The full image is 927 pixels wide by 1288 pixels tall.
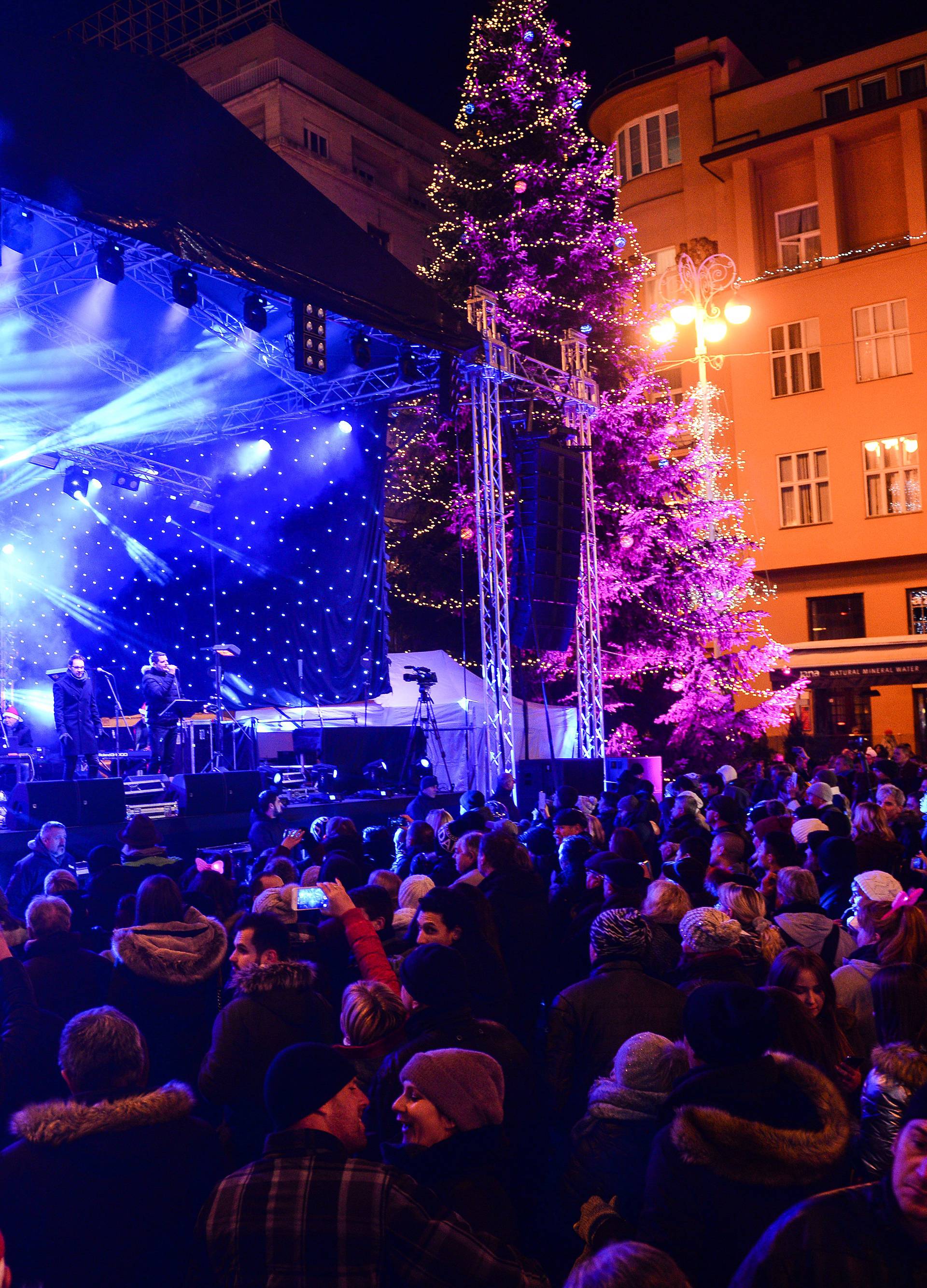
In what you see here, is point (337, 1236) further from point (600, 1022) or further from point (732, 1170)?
point (600, 1022)

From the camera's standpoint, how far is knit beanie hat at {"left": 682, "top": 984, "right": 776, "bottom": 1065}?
2.50 metres

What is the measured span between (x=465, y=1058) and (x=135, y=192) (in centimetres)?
891

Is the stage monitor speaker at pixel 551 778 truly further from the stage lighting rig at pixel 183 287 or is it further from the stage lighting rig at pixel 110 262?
the stage lighting rig at pixel 110 262

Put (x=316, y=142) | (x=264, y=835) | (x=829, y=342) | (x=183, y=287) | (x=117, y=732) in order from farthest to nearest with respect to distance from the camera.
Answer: (x=316, y=142) < (x=829, y=342) < (x=117, y=732) < (x=183, y=287) < (x=264, y=835)

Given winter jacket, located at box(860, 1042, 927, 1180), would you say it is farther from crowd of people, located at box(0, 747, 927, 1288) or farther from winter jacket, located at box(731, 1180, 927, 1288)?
winter jacket, located at box(731, 1180, 927, 1288)

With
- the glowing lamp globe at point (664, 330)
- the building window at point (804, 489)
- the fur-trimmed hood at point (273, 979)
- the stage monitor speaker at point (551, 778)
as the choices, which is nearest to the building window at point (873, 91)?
the building window at point (804, 489)

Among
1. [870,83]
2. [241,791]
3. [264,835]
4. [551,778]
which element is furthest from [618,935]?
[870,83]

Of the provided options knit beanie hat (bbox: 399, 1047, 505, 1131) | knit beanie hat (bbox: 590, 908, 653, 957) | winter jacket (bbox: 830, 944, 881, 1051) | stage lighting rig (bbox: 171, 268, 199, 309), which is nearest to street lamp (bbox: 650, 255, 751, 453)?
stage lighting rig (bbox: 171, 268, 199, 309)

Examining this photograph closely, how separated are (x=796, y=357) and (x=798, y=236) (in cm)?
315

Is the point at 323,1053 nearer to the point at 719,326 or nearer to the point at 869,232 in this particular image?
the point at 719,326

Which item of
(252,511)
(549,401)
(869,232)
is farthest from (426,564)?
(869,232)

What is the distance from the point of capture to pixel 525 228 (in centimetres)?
2075

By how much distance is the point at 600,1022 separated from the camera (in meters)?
3.56

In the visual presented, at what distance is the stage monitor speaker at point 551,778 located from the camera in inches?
538
